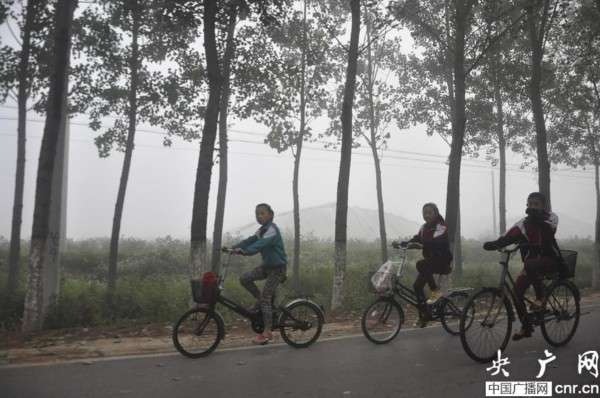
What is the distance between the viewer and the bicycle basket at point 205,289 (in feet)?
20.7

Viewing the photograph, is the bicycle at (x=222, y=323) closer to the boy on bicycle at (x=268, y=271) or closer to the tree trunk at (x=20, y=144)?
the boy on bicycle at (x=268, y=271)

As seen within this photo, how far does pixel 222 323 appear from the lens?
658 cm

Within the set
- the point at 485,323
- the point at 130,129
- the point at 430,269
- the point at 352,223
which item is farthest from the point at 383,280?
the point at 352,223

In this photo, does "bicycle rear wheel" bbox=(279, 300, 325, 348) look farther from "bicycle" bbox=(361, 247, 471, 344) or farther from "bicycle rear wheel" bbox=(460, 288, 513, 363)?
"bicycle rear wheel" bbox=(460, 288, 513, 363)

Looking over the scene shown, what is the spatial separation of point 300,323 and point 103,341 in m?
3.18

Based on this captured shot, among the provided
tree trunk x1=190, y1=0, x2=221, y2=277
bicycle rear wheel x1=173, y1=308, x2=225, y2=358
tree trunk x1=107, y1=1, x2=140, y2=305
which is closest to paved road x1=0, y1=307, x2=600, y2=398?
bicycle rear wheel x1=173, y1=308, x2=225, y2=358

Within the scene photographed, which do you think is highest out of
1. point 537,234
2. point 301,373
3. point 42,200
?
point 42,200

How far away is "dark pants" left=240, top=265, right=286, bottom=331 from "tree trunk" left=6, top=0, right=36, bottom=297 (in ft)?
27.9

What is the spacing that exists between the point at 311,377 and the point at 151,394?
1.69 metres

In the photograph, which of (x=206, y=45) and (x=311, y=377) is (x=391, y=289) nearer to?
(x=311, y=377)

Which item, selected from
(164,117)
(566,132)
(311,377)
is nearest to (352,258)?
(566,132)

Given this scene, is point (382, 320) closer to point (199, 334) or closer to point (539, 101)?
point (199, 334)

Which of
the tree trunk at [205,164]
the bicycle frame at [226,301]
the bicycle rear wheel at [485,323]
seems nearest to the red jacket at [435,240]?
the bicycle rear wheel at [485,323]

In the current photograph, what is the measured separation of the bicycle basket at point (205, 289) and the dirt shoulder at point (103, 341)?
1215mm
